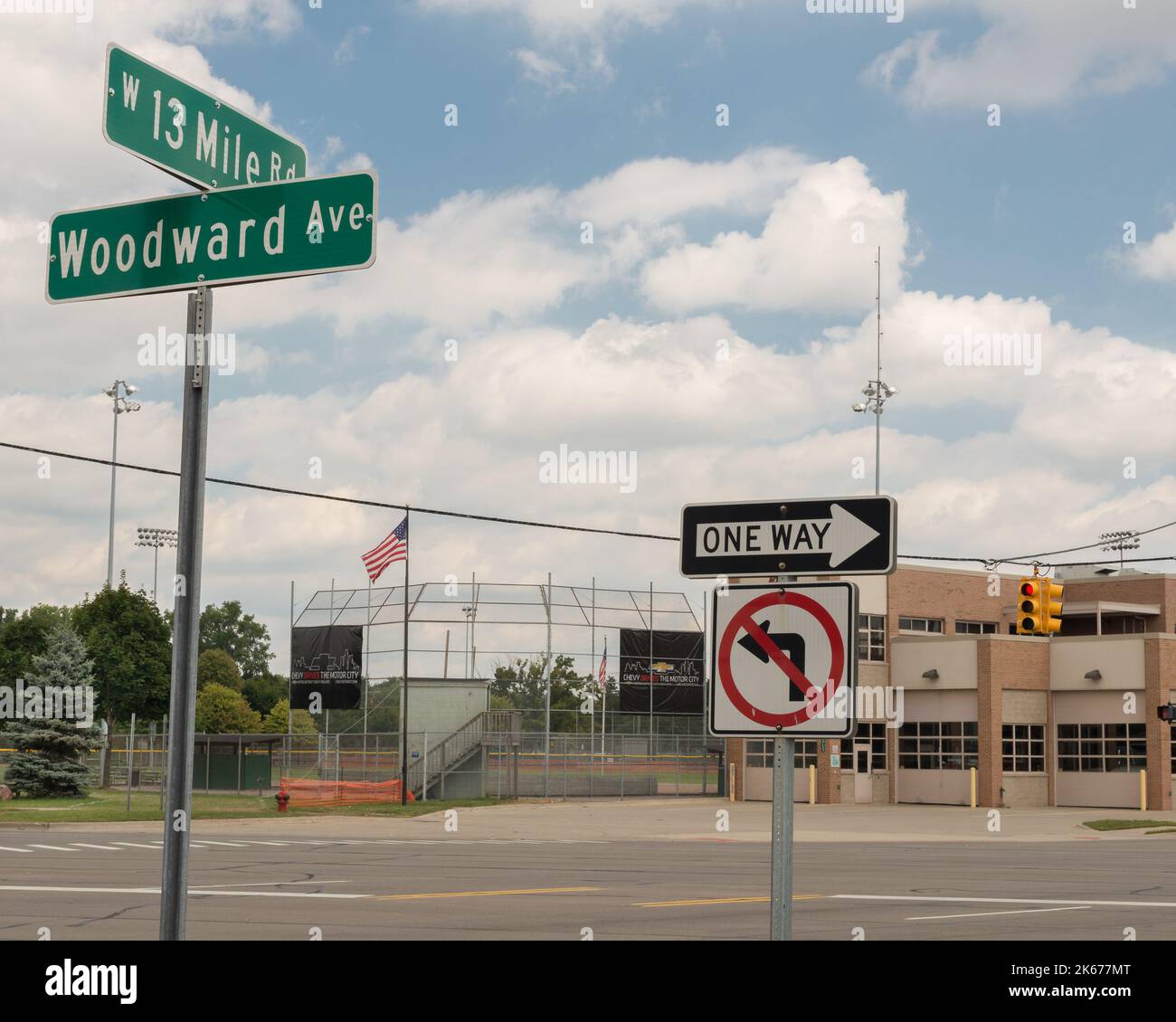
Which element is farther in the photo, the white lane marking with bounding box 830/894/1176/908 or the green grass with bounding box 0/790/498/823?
the green grass with bounding box 0/790/498/823

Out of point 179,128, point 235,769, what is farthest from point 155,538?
point 179,128

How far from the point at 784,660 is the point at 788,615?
0.18m

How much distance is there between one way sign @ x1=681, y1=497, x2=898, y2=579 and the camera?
5.71 m

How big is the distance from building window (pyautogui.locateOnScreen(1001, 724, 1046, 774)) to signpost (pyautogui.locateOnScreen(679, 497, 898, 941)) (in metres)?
45.6

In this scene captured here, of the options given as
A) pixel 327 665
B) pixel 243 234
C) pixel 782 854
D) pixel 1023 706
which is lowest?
pixel 1023 706

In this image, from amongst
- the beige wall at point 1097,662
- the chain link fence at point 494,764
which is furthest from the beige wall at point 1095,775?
the chain link fence at point 494,764

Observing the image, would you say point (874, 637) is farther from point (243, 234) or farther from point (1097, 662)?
point (243, 234)

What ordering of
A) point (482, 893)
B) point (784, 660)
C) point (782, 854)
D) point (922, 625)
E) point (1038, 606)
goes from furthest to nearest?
1. point (922, 625)
2. point (1038, 606)
3. point (482, 893)
4. point (784, 660)
5. point (782, 854)

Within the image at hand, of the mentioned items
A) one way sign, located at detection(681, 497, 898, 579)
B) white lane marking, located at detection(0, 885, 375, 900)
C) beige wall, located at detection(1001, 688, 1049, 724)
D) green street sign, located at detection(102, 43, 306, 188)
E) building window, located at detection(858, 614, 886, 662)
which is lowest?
white lane marking, located at detection(0, 885, 375, 900)

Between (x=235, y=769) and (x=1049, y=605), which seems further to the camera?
(x=235, y=769)

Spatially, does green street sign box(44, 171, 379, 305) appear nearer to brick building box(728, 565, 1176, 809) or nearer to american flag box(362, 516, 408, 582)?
american flag box(362, 516, 408, 582)

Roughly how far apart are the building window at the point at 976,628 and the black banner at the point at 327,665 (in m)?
21.9

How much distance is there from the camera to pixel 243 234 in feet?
18.8

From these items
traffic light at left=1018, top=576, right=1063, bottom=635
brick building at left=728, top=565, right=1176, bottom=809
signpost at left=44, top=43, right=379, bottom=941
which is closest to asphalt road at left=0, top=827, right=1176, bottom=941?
traffic light at left=1018, top=576, right=1063, bottom=635
